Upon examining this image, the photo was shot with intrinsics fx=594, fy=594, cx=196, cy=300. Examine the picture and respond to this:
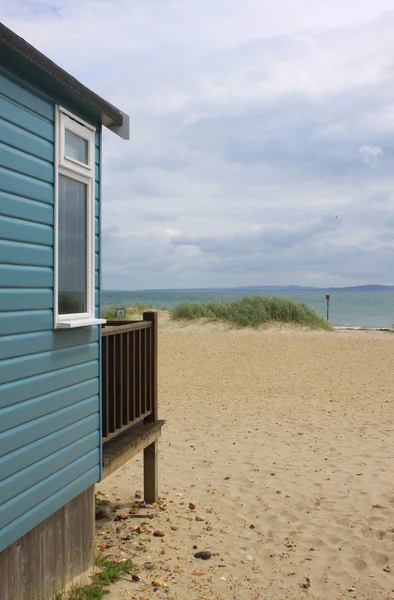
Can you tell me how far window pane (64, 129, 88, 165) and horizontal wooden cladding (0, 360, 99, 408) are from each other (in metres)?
1.49

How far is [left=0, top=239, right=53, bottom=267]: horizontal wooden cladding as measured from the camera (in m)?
3.35

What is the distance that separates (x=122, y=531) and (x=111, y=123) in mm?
3597

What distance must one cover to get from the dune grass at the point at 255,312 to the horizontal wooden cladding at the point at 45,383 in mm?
19152

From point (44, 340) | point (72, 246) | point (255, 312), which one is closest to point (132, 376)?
point (72, 246)

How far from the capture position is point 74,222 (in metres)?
4.23

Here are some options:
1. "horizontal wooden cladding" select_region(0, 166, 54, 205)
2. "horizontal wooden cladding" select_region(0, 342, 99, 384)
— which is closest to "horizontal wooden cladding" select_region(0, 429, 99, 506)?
"horizontal wooden cladding" select_region(0, 342, 99, 384)

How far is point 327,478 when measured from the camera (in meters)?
6.66

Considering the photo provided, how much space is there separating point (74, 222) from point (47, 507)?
194cm

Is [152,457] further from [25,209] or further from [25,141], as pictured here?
[25,141]

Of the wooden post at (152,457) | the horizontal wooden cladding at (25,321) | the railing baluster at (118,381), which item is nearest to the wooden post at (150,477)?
→ the wooden post at (152,457)

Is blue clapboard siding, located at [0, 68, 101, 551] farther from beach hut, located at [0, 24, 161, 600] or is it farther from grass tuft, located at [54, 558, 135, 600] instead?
grass tuft, located at [54, 558, 135, 600]

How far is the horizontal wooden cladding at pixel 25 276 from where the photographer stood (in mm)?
3355

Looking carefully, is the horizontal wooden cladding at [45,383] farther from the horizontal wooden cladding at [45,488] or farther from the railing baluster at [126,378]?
the railing baluster at [126,378]

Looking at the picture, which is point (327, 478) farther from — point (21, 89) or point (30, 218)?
point (21, 89)
